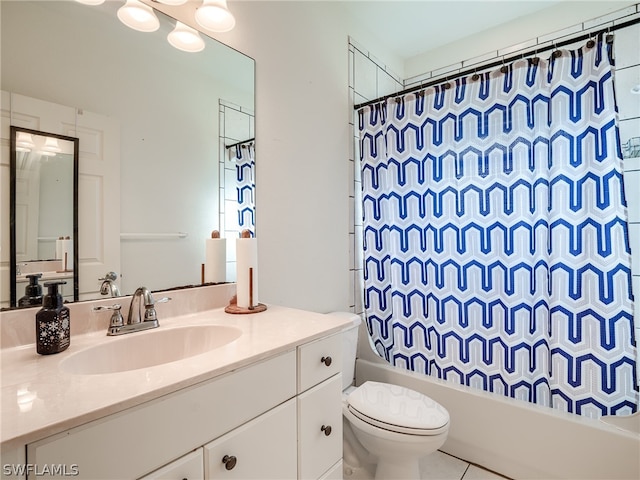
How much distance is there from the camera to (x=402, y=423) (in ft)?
4.05

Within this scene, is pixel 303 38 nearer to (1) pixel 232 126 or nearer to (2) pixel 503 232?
(1) pixel 232 126

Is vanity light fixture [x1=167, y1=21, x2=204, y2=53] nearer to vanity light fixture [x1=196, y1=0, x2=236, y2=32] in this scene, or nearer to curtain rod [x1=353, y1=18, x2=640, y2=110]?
vanity light fixture [x1=196, y1=0, x2=236, y2=32]

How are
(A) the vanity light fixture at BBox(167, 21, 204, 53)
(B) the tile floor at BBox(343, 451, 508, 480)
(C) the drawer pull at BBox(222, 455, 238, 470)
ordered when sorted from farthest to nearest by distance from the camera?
(B) the tile floor at BBox(343, 451, 508, 480)
(A) the vanity light fixture at BBox(167, 21, 204, 53)
(C) the drawer pull at BBox(222, 455, 238, 470)

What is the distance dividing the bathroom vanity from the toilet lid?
0.88 feet

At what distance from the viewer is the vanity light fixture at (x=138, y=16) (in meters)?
1.07

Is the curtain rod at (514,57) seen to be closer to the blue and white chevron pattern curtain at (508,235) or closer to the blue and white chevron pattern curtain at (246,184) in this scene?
the blue and white chevron pattern curtain at (508,235)

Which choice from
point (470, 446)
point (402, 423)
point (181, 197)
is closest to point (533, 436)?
point (470, 446)

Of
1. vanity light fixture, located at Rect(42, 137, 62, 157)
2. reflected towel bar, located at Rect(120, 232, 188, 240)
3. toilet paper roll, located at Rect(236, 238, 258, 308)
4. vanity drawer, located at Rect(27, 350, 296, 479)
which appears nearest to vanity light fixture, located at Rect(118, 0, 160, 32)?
vanity light fixture, located at Rect(42, 137, 62, 157)

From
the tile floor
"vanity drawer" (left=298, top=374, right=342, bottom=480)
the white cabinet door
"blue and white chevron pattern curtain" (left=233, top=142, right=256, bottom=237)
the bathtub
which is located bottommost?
the tile floor

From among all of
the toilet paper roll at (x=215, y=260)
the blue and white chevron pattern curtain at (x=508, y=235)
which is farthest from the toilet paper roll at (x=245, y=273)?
the blue and white chevron pattern curtain at (x=508, y=235)

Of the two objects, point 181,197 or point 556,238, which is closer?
point 181,197

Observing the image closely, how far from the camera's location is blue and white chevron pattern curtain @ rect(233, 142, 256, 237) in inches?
55.3

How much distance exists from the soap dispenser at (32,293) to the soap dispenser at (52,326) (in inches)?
3.4

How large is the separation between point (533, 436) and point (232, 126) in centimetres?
193
